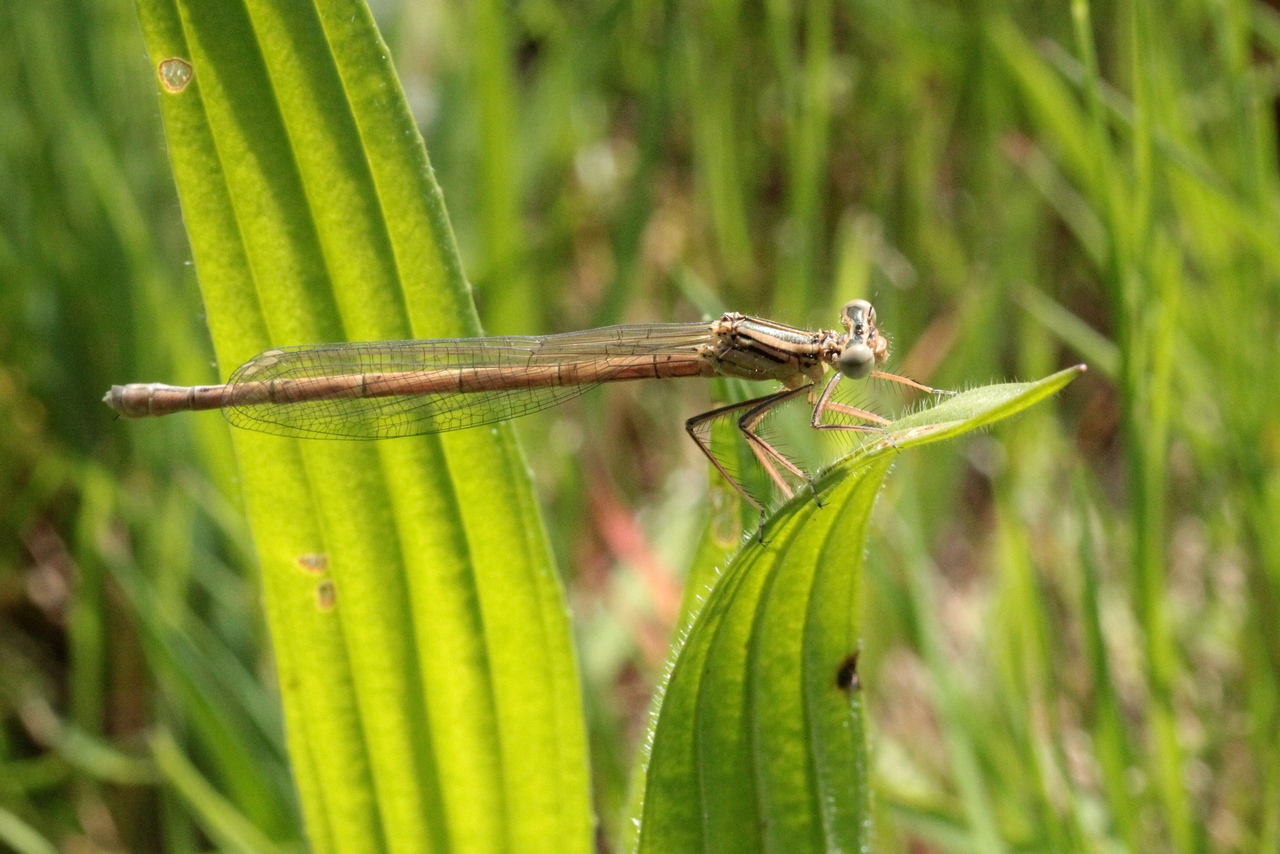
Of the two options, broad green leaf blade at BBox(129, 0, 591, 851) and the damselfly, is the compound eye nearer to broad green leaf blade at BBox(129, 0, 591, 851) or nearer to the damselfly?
the damselfly

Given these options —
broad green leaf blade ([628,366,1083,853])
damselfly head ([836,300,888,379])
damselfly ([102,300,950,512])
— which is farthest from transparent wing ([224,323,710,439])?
broad green leaf blade ([628,366,1083,853])

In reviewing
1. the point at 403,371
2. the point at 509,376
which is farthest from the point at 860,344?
the point at 403,371

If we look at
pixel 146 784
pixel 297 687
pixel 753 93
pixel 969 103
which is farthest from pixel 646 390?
pixel 297 687

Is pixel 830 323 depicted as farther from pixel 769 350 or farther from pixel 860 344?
pixel 860 344

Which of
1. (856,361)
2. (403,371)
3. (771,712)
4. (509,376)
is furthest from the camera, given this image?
(509,376)

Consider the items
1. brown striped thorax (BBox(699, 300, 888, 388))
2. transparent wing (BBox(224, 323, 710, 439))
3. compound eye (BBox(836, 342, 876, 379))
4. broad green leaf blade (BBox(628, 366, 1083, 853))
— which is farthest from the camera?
brown striped thorax (BBox(699, 300, 888, 388))

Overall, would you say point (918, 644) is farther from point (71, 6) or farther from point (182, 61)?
point (71, 6)
